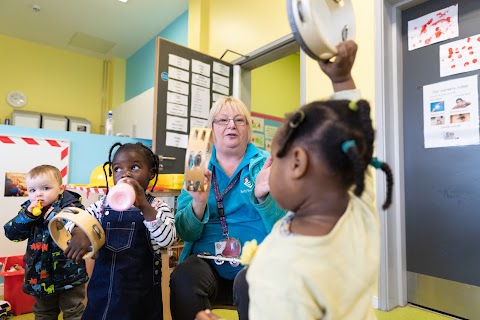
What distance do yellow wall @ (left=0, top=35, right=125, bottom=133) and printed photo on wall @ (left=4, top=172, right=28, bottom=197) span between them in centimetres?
220

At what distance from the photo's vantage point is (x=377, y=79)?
179 cm

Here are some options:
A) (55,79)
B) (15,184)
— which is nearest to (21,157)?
(15,184)

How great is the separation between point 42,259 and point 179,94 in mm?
1525

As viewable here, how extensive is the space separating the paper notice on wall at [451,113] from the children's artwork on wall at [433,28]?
244 mm

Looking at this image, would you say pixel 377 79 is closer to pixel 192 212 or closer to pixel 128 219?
pixel 192 212

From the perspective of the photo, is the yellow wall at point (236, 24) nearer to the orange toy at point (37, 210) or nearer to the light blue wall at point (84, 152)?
the light blue wall at point (84, 152)

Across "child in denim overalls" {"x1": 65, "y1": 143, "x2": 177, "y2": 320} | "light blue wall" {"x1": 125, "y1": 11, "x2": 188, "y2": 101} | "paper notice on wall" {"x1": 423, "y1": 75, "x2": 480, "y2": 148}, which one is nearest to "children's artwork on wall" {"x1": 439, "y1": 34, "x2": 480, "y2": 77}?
"paper notice on wall" {"x1": 423, "y1": 75, "x2": 480, "y2": 148}

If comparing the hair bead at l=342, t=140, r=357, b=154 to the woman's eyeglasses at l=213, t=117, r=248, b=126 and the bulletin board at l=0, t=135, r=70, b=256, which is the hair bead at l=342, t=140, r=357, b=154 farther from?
the bulletin board at l=0, t=135, r=70, b=256

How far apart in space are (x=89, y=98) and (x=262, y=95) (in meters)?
2.55

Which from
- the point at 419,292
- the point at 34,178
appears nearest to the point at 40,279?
the point at 34,178

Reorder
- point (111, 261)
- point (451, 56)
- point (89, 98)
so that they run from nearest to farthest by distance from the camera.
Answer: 1. point (111, 261)
2. point (451, 56)
3. point (89, 98)

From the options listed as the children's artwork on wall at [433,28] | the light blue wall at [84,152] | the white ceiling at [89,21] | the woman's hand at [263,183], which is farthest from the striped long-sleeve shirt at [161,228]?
the white ceiling at [89,21]

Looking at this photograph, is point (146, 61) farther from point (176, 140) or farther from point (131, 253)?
point (131, 253)

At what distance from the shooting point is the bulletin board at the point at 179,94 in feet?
7.81
